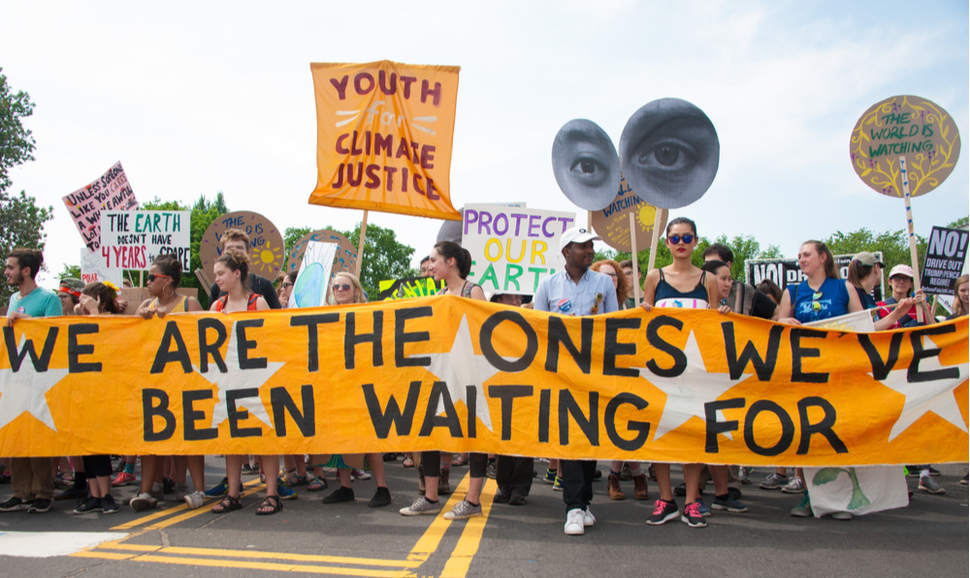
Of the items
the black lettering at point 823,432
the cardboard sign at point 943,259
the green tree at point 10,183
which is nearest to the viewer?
the black lettering at point 823,432

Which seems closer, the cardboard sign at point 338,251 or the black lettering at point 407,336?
the black lettering at point 407,336

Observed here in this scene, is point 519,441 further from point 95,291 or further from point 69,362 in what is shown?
point 95,291

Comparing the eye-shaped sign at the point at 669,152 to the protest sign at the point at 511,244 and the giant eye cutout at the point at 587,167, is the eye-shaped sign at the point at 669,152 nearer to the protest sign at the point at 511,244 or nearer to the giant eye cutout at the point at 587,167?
the giant eye cutout at the point at 587,167

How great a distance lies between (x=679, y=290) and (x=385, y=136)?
10.4 ft

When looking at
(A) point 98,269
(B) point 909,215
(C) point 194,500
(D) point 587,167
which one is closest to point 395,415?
(C) point 194,500

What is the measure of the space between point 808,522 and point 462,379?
2.49 meters

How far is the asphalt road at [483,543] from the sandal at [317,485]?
56 cm

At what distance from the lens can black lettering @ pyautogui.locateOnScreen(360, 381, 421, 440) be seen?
4.50 meters

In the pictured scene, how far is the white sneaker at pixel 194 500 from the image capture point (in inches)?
185

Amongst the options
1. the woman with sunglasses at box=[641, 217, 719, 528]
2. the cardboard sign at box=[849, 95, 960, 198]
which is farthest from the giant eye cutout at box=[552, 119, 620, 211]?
the woman with sunglasses at box=[641, 217, 719, 528]

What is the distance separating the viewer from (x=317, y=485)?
218 inches

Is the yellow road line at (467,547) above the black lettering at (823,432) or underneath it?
underneath

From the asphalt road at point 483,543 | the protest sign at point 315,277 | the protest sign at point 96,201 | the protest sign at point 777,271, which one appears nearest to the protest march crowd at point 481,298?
the asphalt road at point 483,543

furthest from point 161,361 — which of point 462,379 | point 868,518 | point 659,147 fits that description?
point 868,518
